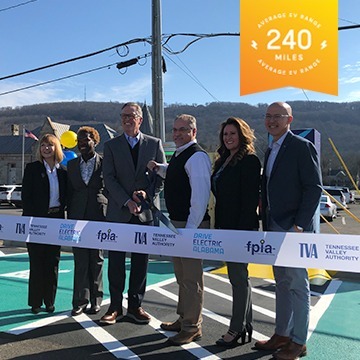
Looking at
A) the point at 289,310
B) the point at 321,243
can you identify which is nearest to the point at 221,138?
the point at 321,243

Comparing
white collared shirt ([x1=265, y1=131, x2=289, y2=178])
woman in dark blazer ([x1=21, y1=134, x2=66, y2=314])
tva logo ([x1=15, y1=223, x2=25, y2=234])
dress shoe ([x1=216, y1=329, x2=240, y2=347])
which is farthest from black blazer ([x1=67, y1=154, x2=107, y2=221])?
white collared shirt ([x1=265, y1=131, x2=289, y2=178])

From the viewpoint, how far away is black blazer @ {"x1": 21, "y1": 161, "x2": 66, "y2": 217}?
4359mm

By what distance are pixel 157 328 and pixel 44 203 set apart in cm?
183

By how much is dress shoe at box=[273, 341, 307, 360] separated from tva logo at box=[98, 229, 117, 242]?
1.78m

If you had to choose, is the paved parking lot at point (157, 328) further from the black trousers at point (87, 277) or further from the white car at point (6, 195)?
the white car at point (6, 195)

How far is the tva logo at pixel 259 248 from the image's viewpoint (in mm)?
3150

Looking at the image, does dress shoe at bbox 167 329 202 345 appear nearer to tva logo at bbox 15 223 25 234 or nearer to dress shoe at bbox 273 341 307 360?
dress shoe at bbox 273 341 307 360

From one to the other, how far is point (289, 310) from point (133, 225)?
160 centimetres

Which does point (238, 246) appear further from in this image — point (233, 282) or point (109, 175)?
point (109, 175)

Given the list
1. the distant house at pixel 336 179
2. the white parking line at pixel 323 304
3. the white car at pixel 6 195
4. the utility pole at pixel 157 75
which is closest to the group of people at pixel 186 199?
the white parking line at pixel 323 304

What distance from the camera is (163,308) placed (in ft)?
15.6

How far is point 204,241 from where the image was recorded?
11.0 feet

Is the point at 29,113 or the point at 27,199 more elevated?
the point at 29,113

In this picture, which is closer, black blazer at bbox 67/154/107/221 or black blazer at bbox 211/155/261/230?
black blazer at bbox 211/155/261/230
